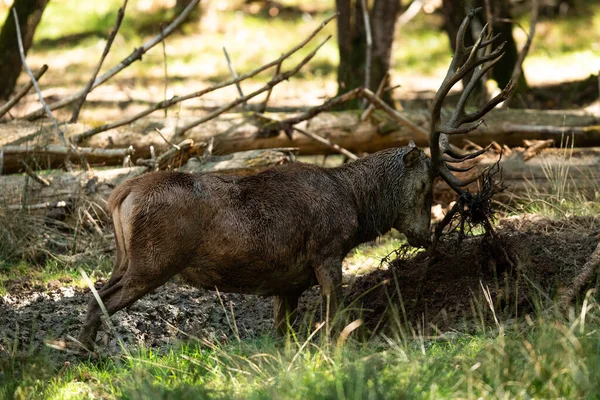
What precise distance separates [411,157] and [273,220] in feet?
4.66

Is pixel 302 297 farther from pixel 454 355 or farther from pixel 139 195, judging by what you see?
pixel 454 355

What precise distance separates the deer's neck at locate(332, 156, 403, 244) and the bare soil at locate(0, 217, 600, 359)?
0.46 metres

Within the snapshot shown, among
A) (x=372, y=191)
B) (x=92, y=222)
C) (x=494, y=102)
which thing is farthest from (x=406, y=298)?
(x=92, y=222)

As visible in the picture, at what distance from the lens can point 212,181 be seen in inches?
237

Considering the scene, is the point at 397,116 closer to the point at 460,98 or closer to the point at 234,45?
the point at 460,98

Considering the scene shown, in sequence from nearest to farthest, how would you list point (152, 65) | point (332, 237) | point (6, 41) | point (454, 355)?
1. point (454, 355)
2. point (332, 237)
3. point (6, 41)
4. point (152, 65)

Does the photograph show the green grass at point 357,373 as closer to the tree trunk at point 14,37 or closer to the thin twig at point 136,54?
the thin twig at point 136,54

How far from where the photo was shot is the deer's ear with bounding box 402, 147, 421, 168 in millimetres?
6781

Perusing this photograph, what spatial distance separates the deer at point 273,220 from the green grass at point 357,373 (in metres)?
0.68

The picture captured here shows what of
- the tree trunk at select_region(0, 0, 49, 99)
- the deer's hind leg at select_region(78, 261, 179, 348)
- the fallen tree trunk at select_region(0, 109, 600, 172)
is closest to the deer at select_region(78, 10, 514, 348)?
the deer's hind leg at select_region(78, 261, 179, 348)

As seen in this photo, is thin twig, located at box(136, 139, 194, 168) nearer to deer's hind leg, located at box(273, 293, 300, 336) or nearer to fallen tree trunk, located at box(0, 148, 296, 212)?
fallen tree trunk, located at box(0, 148, 296, 212)

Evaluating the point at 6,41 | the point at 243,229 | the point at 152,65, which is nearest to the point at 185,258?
the point at 243,229

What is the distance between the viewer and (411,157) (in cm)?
680

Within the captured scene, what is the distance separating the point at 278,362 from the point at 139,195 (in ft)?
5.31
